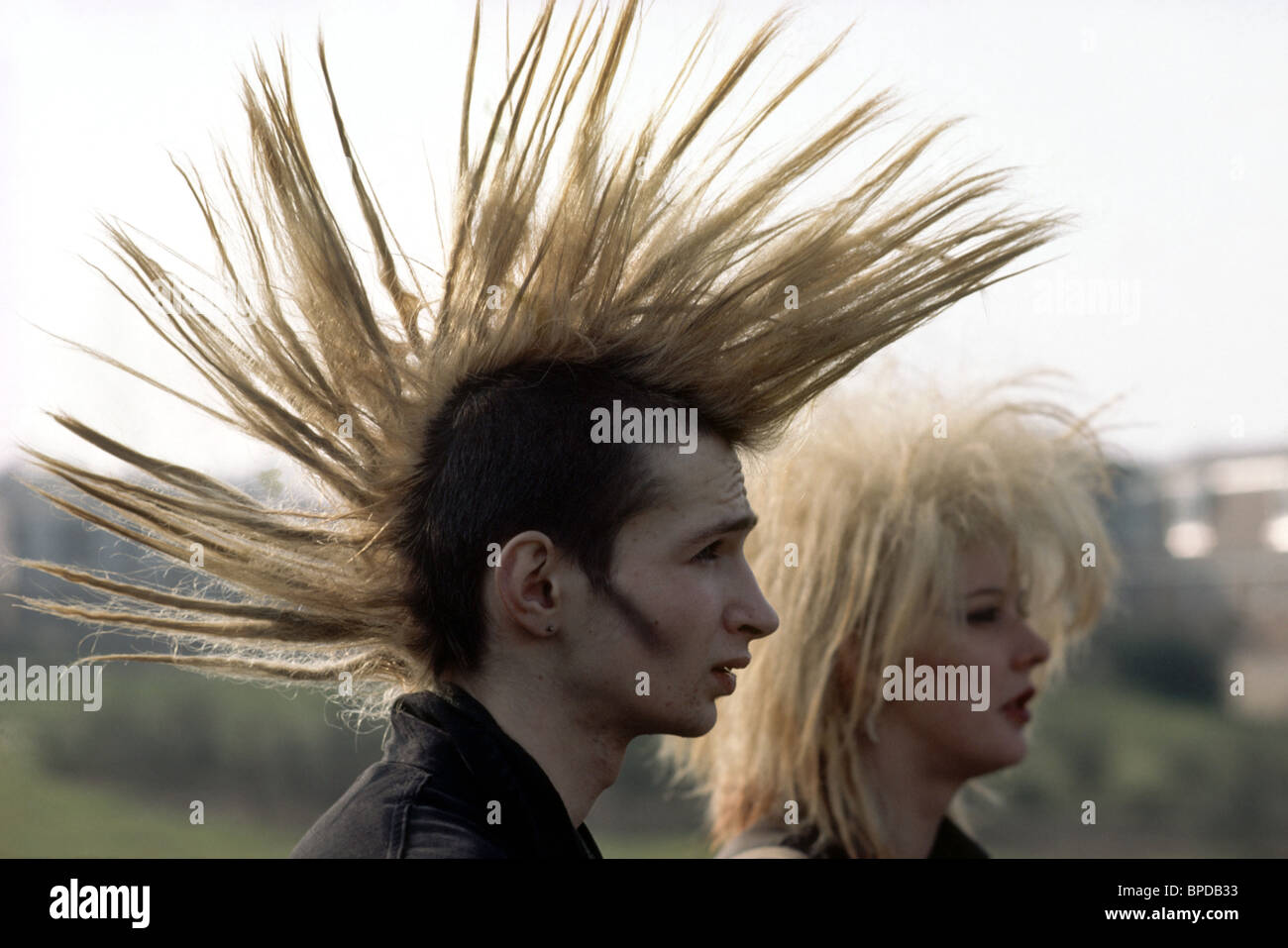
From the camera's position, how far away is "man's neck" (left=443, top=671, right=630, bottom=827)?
2.39m

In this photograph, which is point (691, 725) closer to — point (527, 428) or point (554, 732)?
point (554, 732)

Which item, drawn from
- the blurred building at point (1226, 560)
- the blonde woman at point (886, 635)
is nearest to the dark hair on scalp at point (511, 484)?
the blonde woman at point (886, 635)

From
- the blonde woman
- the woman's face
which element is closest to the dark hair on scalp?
the blonde woman

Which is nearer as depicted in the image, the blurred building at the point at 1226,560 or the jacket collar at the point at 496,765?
the jacket collar at the point at 496,765

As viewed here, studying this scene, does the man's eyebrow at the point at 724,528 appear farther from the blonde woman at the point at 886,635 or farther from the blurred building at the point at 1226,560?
the blurred building at the point at 1226,560

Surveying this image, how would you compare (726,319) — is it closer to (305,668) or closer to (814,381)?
(814,381)

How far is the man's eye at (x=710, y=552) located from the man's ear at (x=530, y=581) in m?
0.29

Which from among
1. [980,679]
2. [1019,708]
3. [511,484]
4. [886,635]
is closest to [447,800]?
[511,484]

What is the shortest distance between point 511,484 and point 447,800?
0.58 metres

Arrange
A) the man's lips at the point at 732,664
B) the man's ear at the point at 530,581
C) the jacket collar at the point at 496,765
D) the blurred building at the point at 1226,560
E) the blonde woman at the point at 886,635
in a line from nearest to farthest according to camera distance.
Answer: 1. the jacket collar at the point at 496,765
2. the man's ear at the point at 530,581
3. the man's lips at the point at 732,664
4. the blonde woman at the point at 886,635
5. the blurred building at the point at 1226,560

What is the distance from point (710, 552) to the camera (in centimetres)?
254

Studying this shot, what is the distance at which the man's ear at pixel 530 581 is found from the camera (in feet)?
7.80

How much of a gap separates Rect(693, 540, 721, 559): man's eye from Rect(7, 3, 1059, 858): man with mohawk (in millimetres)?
22

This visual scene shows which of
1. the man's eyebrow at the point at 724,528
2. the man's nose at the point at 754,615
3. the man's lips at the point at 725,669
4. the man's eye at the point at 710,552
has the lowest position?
the man's lips at the point at 725,669
